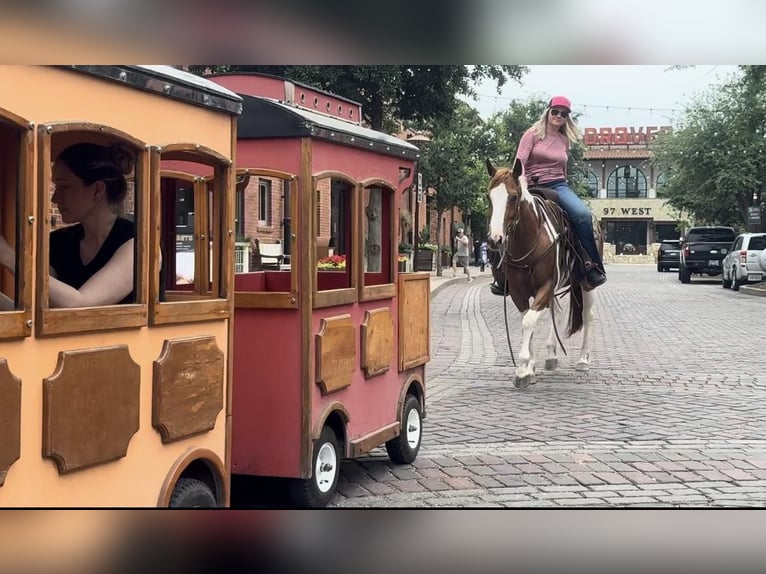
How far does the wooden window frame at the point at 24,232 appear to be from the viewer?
2.33 metres

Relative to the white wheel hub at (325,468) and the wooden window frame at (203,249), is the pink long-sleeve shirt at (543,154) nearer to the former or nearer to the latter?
the wooden window frame at (203,249)

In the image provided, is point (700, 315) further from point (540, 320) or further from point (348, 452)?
point (348, 452)

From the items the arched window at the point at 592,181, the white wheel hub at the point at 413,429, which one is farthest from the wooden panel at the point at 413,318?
the arched window at the point at 592,181

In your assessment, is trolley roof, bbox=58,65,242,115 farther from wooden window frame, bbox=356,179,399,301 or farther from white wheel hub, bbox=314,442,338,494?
white wheel hub, bbox=314,442,338,494

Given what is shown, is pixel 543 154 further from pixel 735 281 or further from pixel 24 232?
pixel 24 232

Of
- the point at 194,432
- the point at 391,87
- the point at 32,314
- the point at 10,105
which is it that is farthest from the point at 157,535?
the point at 391,87

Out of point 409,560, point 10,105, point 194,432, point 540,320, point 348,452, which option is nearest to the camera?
point 10,105

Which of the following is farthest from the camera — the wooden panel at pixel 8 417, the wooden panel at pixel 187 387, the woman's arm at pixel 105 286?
the wooden panel at pixel 187 387

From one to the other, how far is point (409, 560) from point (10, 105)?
2.11 m

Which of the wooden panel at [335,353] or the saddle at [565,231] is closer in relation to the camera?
the wooden panel at [335,353]

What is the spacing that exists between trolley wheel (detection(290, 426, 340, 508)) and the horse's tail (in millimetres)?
1363

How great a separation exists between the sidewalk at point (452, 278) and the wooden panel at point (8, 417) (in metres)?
2.15

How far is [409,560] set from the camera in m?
3.41

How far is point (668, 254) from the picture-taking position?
337 cm
